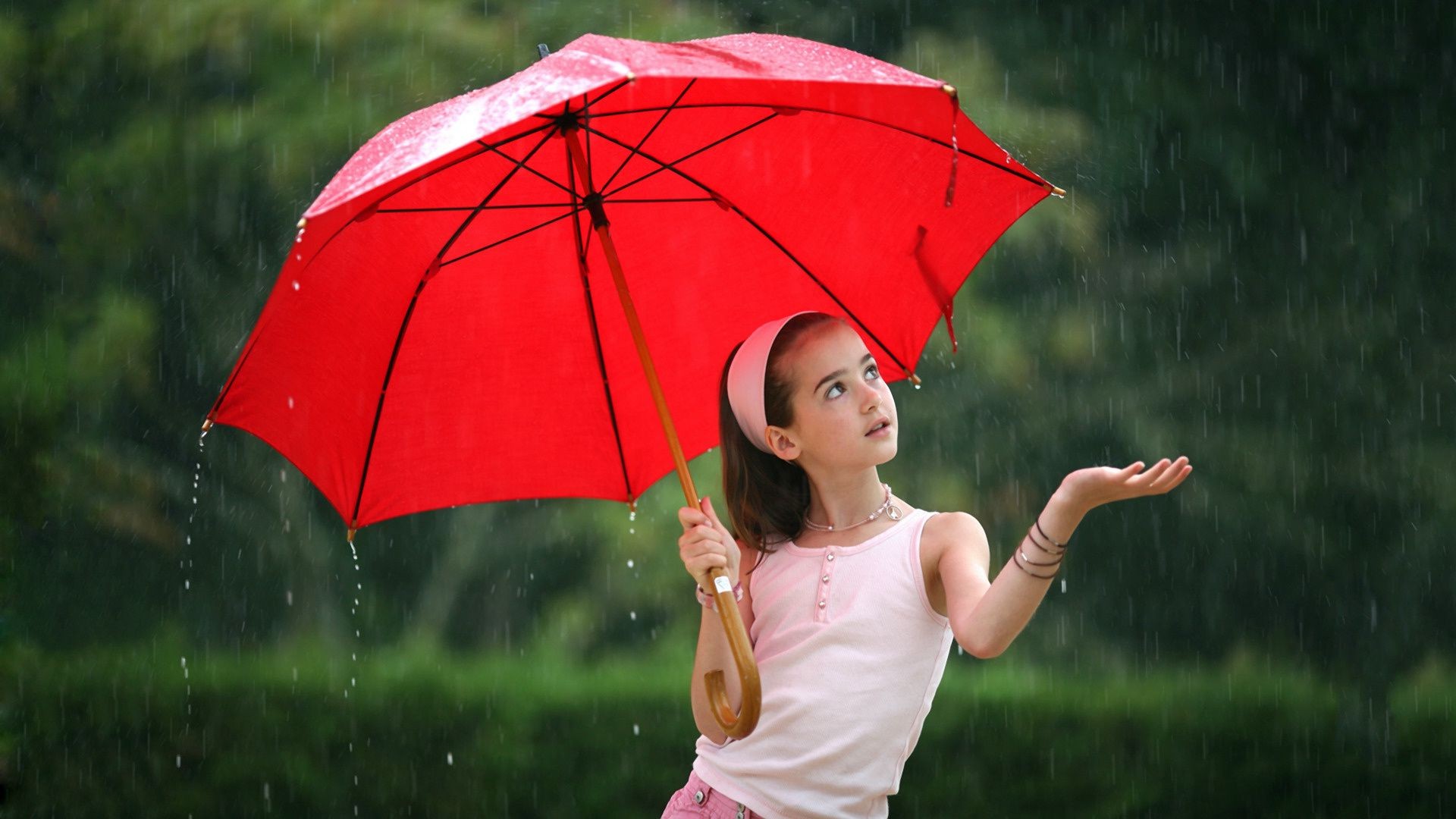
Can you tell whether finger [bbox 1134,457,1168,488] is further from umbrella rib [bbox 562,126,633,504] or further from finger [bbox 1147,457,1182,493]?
umbrella rib [bbox 562,126,633,504]

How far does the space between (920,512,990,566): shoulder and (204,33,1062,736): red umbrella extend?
33 cm

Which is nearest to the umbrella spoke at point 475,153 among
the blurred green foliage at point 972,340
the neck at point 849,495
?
the neck at point 849,495

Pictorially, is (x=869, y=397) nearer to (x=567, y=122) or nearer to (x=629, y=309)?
(x=629, y=309)

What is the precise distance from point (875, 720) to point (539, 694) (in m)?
3.19

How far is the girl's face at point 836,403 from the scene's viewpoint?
236cm

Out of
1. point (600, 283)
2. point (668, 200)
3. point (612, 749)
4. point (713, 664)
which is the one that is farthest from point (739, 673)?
point (612, 749)

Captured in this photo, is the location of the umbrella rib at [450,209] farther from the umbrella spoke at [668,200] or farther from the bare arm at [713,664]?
the bare arm at [713,664]

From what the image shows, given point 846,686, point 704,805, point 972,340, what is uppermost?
point 972,340

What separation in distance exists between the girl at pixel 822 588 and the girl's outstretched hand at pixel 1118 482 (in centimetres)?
34

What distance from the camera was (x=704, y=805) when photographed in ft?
7.88

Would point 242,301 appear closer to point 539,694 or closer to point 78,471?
point 78,471

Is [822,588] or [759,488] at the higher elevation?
[759,488]

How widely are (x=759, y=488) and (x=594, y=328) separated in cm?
41

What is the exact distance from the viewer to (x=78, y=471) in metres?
6.23
